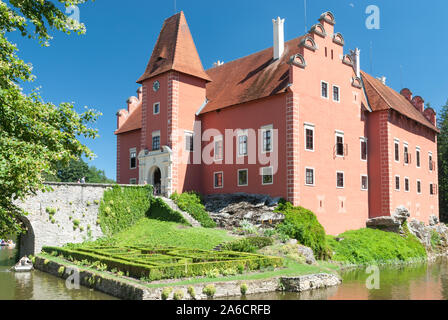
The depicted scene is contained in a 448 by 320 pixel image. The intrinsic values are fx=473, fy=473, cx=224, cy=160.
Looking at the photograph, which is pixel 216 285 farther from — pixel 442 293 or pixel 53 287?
pixel 442 293

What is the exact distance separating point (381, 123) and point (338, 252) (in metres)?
12.0

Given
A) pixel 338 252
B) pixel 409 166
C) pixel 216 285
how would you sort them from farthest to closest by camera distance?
pixel 409 166, pixel 338 252, pixel 216 285

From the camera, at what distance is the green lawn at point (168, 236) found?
24.9m

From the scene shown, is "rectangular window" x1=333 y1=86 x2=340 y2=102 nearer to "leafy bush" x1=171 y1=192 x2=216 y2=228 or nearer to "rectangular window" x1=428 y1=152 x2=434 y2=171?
"leafy bush" x1=171 y1=192 x2=216 y2=228

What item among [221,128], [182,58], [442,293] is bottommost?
[442,293]

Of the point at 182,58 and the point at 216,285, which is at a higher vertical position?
the point at 182,58

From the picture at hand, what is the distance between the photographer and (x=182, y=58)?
35375 millimetres

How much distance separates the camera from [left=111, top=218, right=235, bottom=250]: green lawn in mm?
24938

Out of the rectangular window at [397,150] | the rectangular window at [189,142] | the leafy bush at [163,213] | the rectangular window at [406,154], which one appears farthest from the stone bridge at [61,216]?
the rectangular window at [406,154]

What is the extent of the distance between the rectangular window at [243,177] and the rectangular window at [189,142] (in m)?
4.58

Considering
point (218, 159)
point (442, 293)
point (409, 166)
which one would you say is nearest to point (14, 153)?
point (442, 293)

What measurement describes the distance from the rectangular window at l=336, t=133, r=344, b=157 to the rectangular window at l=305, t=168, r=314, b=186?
131 inches

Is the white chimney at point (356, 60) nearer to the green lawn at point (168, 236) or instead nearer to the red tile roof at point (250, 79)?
the red tile roof at point (250, 79)

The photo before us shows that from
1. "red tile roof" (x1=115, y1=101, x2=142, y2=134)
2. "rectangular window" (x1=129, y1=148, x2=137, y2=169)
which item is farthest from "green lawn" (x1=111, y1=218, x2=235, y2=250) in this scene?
"red tile roof" (x1=115, y1=101, x2=142, y2=134)
